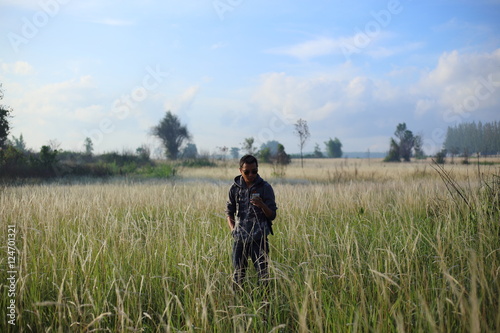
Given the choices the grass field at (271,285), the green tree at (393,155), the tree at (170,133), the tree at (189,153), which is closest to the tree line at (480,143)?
the grass field at (271,285)

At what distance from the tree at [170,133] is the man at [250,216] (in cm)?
5025

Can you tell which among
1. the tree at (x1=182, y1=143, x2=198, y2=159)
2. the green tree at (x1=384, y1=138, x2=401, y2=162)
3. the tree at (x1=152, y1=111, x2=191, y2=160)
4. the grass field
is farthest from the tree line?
the tree at (x1=152, y1=111, x2=191, y2=160)

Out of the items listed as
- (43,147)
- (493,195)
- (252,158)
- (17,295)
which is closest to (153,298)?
(17,295)

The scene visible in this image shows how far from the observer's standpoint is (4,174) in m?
14.6

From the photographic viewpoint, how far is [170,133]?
52281 millimetres

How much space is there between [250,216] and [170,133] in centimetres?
5096

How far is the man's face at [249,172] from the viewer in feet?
9.55

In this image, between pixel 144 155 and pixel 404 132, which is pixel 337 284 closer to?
pixel 144 155

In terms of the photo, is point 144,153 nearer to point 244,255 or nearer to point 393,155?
point 244,255

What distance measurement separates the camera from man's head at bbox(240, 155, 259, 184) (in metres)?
2.91

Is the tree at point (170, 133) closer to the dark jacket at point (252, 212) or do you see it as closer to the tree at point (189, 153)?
the tree at point (189, 153)

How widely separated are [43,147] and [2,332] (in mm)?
16164

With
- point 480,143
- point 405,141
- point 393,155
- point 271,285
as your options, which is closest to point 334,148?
point 405,141

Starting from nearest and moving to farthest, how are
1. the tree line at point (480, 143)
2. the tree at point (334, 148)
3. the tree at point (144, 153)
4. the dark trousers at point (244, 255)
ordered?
the dark trousers at point (244, 255)
the tree line at point (480, 143)
the tree at point (144, 153)
the tree at point (334, 148)
